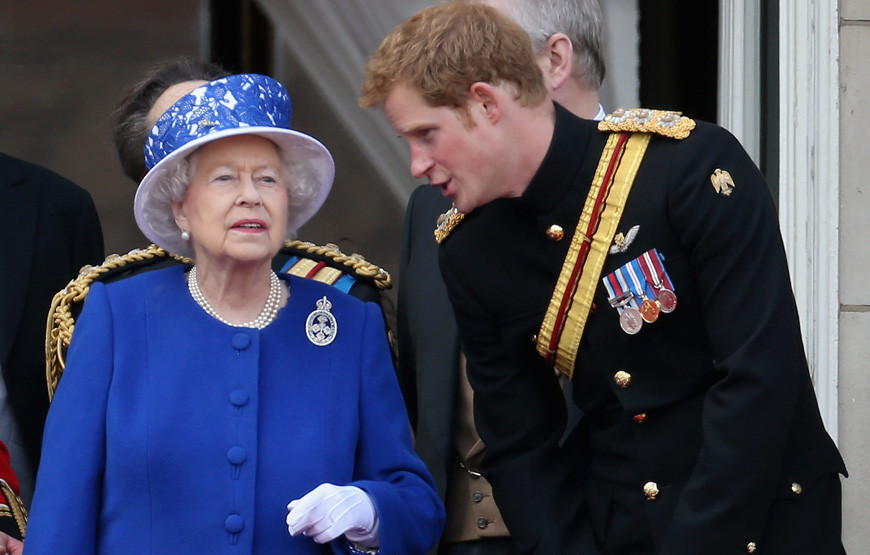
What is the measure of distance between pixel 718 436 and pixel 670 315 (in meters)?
0.25

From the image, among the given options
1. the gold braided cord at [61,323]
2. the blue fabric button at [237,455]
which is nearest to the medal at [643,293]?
the blue fabric button at [237,455]

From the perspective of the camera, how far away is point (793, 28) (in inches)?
165

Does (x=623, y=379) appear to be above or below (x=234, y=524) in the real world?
above

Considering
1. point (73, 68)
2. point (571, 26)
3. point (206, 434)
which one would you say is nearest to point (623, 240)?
point (206, 434)

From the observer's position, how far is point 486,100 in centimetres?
266

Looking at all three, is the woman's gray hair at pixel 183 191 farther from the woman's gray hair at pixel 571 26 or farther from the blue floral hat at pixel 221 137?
the woman's gray hair at pixel 571 26

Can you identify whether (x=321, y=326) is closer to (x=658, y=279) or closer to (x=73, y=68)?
(x=658, y=279)

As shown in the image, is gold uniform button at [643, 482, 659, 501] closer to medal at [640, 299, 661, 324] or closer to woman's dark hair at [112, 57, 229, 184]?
medal at [640, 299, 661, 324]

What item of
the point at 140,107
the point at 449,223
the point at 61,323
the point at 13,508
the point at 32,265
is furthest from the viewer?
the point at 32,265

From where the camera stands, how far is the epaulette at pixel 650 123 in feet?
8.80

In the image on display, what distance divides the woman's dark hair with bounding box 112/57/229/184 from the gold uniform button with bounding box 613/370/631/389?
56.0 inches

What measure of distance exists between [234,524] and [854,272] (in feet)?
6.91

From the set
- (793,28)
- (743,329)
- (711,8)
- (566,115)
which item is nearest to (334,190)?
(711,8)

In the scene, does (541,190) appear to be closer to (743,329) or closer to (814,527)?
(743,329)
